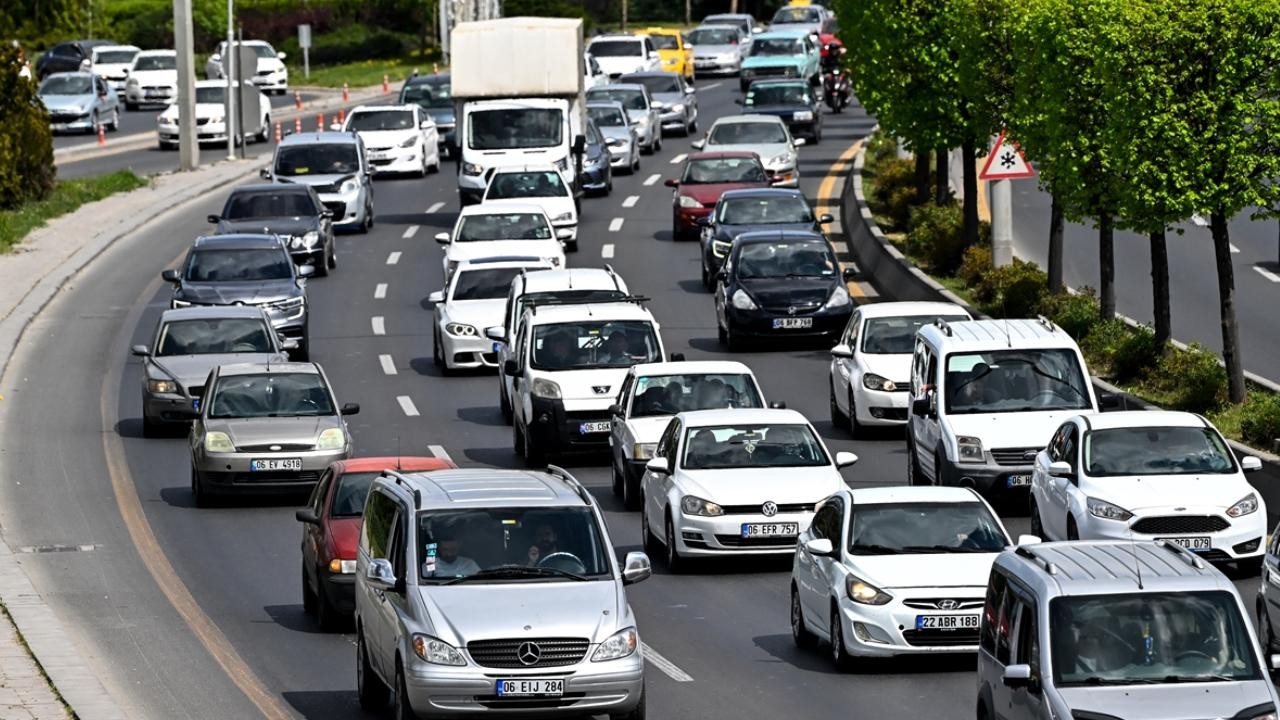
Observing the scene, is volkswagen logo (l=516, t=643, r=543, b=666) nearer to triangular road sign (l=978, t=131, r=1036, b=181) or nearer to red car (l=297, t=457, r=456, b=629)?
red car (l=297, t=457, r=456, b=629)

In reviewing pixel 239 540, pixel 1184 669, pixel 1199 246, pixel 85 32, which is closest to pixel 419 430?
pixel 239 540

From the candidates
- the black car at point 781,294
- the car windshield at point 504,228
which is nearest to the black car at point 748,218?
the car windshield at point 504,228

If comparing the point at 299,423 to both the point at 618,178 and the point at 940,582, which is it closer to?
the point at 940,582

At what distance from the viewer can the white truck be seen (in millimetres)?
49438

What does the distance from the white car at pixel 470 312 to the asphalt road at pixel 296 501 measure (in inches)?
14.7

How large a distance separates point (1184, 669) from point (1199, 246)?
3848 centimetres

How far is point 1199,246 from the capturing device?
50094 millimetres

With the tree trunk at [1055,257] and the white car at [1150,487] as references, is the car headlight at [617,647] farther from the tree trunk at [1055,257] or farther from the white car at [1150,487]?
the tree trunk at [1055,257]

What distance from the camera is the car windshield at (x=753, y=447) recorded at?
74.0 feet

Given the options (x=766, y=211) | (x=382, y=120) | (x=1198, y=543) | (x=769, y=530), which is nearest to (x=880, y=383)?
(x=769, y=530)

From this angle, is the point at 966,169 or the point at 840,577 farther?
the point at 966,169

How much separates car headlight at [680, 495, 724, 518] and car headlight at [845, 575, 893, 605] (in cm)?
424

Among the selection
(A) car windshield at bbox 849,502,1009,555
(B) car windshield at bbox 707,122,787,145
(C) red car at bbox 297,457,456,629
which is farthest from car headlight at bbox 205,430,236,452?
(B) car windshield at bbox 707,122,787,145

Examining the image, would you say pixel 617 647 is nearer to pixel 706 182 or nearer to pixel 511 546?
pixel 511 546
